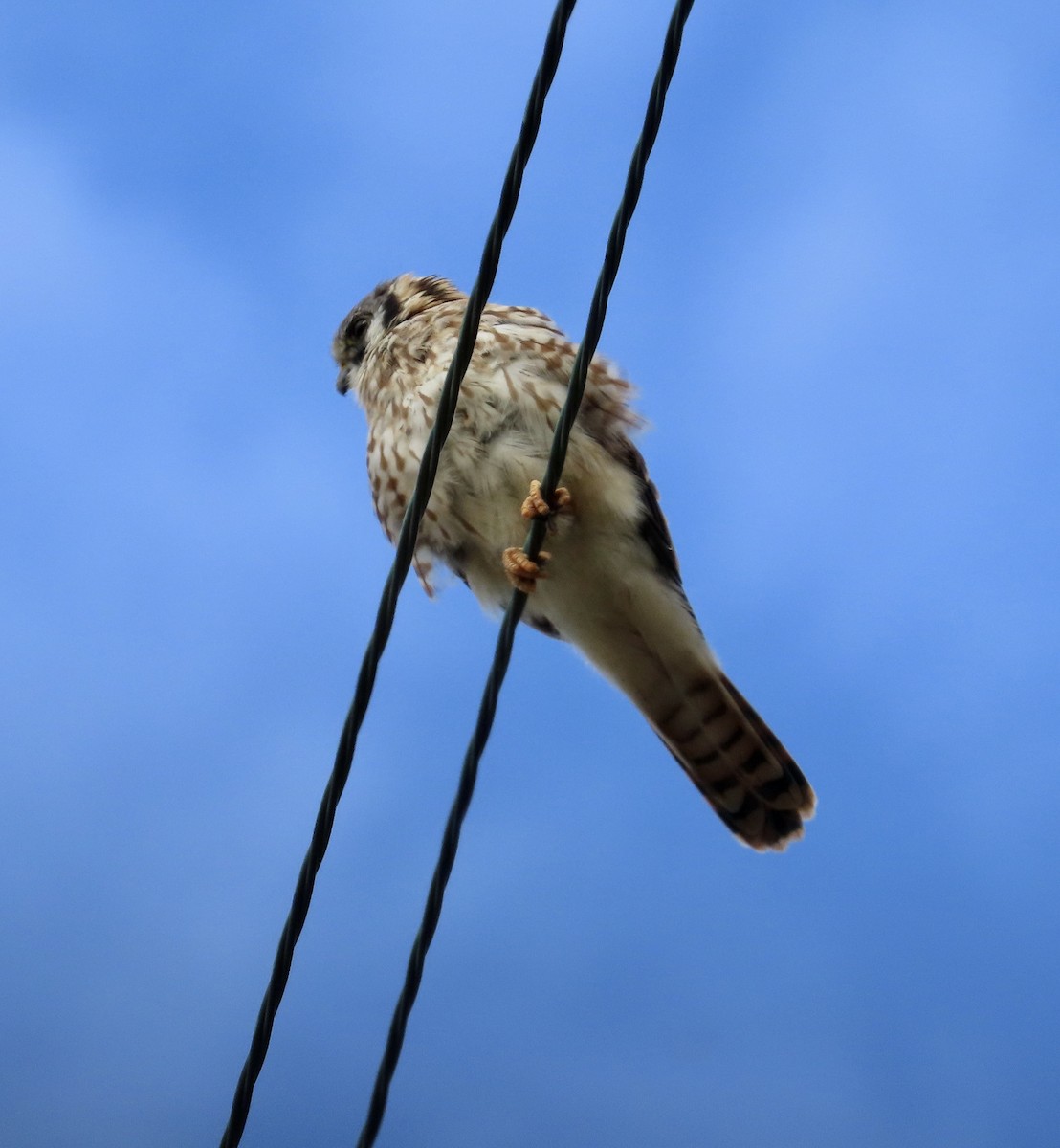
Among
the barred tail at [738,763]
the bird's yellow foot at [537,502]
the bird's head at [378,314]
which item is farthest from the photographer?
the bird's head at [378,314]

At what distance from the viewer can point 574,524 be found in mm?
3789

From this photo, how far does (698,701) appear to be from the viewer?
406cm

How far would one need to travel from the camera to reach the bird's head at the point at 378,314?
14.4ft

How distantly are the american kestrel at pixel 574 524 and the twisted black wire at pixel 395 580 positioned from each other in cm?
144

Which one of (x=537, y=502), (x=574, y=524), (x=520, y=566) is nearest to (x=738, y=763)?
(x=574, y=524)

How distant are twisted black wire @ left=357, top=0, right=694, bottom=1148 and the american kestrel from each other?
1368 millimetres

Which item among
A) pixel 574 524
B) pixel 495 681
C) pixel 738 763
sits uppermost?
pixel 574 524

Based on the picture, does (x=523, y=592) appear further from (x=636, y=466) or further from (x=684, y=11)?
(x=636, y=466)

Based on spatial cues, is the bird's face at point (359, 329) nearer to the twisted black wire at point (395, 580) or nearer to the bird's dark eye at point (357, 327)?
the bird's dark eye at point (357, 327)

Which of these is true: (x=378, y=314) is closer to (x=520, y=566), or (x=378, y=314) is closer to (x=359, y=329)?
(x=359, y=329)

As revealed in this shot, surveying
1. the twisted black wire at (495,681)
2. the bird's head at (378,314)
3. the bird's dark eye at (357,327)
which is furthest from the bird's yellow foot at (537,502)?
the bird's dark eye at (357,327)

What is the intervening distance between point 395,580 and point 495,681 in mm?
256

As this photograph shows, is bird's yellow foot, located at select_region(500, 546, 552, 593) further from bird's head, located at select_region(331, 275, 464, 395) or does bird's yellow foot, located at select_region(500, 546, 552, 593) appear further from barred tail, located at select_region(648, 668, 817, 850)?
bird's head, located at select_region(331, 275, 464, 395)

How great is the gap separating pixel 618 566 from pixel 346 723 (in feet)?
6.37
